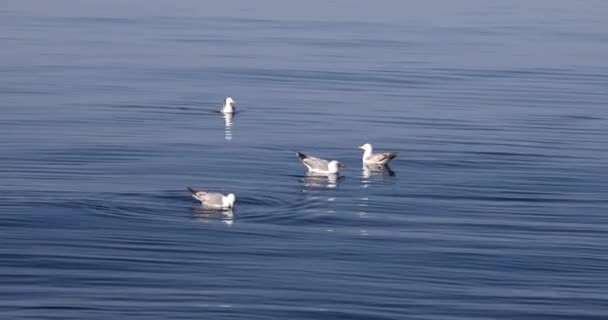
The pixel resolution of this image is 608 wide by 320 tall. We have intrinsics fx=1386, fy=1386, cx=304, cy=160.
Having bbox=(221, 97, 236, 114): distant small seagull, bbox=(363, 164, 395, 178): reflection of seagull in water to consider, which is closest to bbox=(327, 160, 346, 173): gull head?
bbox=(363, 164, 395, 178): reflection of seagull in water

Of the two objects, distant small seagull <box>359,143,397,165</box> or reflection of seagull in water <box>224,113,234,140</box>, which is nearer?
distant small seagull <box>359,143,397,165</box>

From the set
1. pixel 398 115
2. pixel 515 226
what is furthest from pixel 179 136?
pixel 515 226

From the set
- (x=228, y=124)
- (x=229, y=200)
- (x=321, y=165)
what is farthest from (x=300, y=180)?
(x=228, y=124)

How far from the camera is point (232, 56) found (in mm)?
50875

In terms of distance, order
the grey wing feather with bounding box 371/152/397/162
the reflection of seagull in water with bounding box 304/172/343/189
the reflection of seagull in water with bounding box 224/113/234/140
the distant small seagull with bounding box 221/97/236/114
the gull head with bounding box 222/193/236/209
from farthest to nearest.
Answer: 1. the distant small seagull with bounding box 221/97/236/114
2. the reflection of seagull in water with bounding box 224/113/234/140
3. the grey wing feather with bounding box 371/152/397/162
4. the reflection of seagull in water with bounding box 304/172/343/189
5. the gull head with bounding box 222/193/236/209

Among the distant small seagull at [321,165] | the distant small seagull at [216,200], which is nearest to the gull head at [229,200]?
the distant small seagull at [216,200]

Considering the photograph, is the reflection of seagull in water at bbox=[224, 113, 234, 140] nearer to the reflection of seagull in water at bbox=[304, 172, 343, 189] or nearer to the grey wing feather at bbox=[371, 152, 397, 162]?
the grey wing feather at bbox=[371, 152, 397, 162]

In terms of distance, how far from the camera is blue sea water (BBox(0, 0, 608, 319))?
18.8 m

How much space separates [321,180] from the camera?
89.1 ft

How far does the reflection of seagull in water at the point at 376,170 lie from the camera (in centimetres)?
2820

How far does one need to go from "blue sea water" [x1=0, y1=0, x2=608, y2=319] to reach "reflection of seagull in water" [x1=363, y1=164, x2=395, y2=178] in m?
0.11

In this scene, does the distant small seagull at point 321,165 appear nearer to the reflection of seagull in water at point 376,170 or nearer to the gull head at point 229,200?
the reflection of seagull in water at point 376,170

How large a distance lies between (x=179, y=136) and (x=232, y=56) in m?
18.8

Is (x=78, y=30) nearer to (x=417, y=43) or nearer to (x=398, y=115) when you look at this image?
(x=417, y=43)
